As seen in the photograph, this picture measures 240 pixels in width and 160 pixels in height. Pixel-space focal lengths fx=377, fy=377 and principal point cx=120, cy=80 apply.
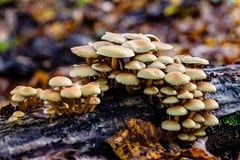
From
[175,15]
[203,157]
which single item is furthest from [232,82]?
[175,15]

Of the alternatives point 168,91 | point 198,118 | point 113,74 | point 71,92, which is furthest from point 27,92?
point 198,118

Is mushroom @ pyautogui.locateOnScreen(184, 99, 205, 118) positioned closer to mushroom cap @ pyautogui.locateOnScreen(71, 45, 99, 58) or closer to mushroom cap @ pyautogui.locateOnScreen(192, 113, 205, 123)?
mushroom cap @ pyautogui.locateOnScreen(192, 113, 205, 123)

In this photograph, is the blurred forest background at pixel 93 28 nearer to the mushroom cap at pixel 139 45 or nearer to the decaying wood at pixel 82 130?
the decaying wood at pixel 82 130

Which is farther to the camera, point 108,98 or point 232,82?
point 232,82

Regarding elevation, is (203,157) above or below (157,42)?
below

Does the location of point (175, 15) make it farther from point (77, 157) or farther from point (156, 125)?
point (77, 157)

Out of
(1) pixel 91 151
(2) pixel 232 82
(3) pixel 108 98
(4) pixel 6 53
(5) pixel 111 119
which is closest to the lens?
(1) pixel 91 151

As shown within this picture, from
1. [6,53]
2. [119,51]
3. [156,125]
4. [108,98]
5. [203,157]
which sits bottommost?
[203,157]

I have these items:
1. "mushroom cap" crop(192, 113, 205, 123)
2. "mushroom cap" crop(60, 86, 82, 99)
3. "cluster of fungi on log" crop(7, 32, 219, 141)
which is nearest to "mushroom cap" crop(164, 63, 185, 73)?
"cluster of fungi on log" crop(7, 32, 219, 141)
